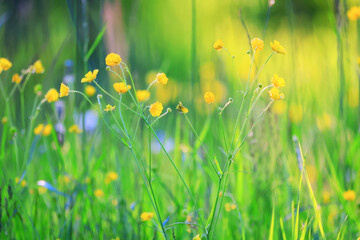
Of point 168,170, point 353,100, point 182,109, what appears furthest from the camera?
point 353,100

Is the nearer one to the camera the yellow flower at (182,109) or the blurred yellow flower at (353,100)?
the yellow flower at (182,109)

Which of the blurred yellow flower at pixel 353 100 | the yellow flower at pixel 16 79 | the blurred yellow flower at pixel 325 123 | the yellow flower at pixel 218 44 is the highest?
the yellow flower at pixel 218 44

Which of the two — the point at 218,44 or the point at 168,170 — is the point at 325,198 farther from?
the point at 218,44

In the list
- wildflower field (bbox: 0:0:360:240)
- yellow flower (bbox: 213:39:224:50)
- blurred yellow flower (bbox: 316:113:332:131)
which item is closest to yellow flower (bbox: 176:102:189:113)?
wildflower field (bbox: 0:0:360:240)

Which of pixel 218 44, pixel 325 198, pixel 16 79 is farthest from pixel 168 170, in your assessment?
pixel 218 44

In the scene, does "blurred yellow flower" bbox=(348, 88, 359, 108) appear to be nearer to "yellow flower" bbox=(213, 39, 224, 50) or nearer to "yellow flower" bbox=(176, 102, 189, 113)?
"yellow flower" bbox=(213, 39, 224, 50)

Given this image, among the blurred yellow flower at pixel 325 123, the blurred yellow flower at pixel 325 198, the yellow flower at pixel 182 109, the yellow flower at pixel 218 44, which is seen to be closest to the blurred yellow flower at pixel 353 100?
the blurred yellow flower at pixel 325 123

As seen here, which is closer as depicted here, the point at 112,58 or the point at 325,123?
the point at 112,58

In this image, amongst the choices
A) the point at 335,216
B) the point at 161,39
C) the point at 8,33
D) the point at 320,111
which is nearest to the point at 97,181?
the point at 8,33

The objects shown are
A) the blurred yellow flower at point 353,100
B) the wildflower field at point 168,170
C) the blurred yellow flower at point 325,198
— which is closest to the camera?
the wildflower field at point 168,170

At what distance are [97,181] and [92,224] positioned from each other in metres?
0.38

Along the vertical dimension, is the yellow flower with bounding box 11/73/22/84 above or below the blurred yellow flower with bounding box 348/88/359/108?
above

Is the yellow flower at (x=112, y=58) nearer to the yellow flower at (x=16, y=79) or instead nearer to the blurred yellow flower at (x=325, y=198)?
the yellow flower at (x=16, y=79)

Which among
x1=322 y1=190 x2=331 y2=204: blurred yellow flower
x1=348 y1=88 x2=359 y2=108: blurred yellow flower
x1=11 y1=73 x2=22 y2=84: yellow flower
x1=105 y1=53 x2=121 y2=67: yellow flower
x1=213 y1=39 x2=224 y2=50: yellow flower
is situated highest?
x1=213 y1=39 x2=224 y2=50: yellow flower
